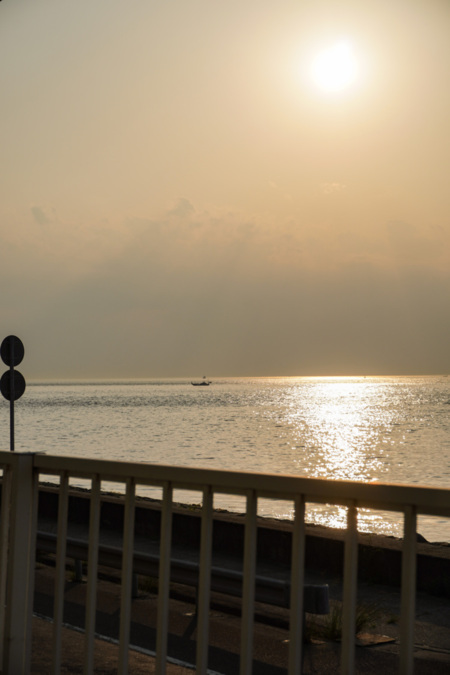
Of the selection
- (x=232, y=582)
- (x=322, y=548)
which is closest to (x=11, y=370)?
(x=322, y=548)

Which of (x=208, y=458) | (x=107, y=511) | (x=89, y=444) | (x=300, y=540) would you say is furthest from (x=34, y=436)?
(x=300, y=540)

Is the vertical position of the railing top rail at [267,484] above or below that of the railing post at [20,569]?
above

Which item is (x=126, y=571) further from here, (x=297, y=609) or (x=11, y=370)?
(x=11, y=370)

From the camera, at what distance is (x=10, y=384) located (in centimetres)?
1453

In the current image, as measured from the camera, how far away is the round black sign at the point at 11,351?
14.7m

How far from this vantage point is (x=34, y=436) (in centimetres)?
5056

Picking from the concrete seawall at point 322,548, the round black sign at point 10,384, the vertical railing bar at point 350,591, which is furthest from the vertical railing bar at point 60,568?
the round black sign at point 10,384

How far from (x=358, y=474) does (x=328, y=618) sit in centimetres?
2529

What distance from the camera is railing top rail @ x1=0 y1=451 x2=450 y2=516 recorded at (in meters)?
2.54

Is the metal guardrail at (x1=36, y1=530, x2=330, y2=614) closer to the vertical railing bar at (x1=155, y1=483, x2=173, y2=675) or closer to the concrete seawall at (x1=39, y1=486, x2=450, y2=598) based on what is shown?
the vertical railing bar at (x1=155, y1=483, x2=173, y2=675)

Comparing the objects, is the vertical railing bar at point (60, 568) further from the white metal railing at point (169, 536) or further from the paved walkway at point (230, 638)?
the paved walkway at point (230, 638)

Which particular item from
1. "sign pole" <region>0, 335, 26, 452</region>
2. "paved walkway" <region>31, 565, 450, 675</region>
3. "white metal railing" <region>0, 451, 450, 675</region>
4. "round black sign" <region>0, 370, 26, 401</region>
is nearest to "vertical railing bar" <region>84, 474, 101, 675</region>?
"white metal railing" <region>0, 451, 450, 675</region>

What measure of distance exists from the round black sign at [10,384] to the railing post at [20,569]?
428 inches

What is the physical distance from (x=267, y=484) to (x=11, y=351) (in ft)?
41.3
